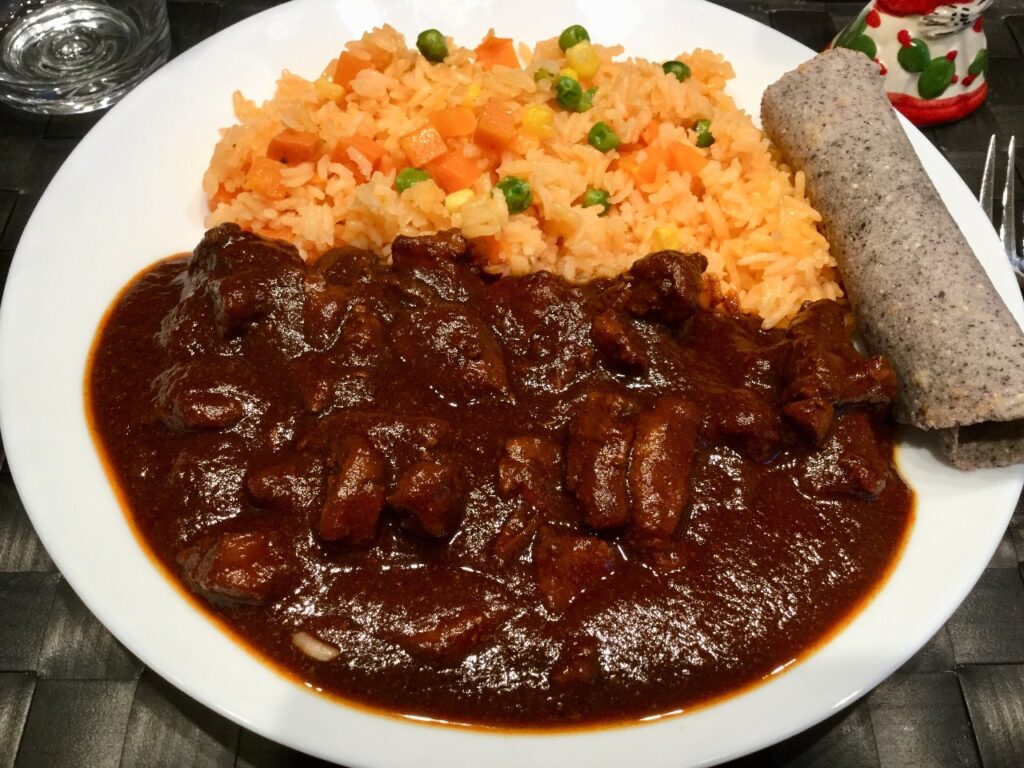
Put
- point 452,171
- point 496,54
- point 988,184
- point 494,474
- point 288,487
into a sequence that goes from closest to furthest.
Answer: point 288,487, point 494,474, point 452,171, point 496,54, point 988,184

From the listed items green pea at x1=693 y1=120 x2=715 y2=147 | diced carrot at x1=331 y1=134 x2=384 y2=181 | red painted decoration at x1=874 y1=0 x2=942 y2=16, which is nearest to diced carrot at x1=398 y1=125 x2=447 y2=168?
diced carrot at x1=331 y1=134 x2=384 y2=181

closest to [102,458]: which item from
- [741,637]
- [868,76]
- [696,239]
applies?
[741,637]

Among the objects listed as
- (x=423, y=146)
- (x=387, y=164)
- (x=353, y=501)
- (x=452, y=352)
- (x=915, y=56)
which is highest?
(x=915, y=56)

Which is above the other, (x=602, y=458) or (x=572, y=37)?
(x=572, y=37)

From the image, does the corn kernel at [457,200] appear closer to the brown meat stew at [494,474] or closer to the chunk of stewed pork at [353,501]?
the brown meat stew at [494,474]

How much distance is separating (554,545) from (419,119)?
2.26 meters

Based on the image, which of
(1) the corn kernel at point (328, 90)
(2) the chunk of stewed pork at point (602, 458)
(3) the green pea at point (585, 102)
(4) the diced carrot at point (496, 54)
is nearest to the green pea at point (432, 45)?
(4) the diced carrot at point (496, 54)

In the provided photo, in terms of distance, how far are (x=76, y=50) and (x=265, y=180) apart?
195 centimetres

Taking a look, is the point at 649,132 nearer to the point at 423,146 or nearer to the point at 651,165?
the point at 651,165

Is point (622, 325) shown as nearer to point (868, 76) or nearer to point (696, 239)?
point (696, 239)

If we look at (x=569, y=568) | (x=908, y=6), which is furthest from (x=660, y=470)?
(x=908, y=6)

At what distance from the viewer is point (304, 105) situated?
396 cm

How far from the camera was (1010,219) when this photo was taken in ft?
13.8

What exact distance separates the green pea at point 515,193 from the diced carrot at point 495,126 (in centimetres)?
24
